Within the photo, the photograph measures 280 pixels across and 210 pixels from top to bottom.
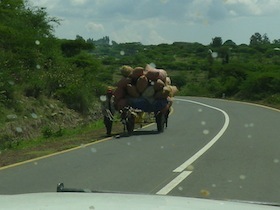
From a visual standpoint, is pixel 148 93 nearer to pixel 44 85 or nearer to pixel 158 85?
pixel 158 85

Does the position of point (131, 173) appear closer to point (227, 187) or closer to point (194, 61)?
point (227, 187)

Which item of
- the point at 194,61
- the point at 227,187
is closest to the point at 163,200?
the point at 227,187

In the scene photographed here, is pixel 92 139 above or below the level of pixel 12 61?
below

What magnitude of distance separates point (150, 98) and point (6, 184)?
11.4m

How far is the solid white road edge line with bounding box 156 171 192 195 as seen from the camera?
956 cm

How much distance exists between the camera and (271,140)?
17766mm

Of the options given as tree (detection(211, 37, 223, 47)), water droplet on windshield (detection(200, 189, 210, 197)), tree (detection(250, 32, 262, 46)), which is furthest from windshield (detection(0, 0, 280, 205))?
tree (detection(250, 32, 262, 46))

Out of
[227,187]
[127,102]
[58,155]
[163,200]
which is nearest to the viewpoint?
[163,200]

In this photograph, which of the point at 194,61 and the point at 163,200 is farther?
the point at 194,61

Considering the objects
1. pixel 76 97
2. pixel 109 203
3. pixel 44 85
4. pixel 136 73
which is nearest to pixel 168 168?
pixel 109 203

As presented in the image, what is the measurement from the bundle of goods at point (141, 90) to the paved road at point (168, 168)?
211cm

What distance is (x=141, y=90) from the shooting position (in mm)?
21047

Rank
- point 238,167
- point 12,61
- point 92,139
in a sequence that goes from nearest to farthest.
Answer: point 238,167
point 92,139
point 12,61

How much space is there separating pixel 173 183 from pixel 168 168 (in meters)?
1.84
